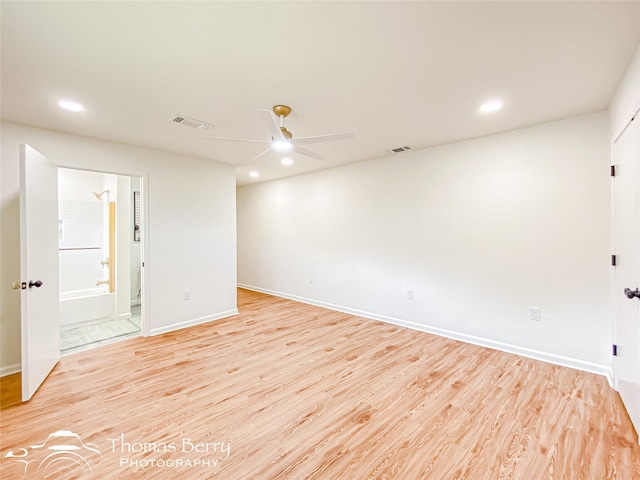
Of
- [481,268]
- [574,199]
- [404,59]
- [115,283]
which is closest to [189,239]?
[115,283]

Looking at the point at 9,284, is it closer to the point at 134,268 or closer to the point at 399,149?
the point at 134,268

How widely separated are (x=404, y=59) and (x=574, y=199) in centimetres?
231

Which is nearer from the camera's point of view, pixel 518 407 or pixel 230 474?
pixel 230 474

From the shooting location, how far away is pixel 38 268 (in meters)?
2.53

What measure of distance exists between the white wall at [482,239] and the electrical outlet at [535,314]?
43 mm

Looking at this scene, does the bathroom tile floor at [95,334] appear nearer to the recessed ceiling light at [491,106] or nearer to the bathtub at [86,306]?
the bathtub at [86,306]

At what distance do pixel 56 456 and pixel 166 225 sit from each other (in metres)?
2.72

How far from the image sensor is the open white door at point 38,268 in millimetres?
2293

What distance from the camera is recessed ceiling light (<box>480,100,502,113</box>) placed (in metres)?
2.46

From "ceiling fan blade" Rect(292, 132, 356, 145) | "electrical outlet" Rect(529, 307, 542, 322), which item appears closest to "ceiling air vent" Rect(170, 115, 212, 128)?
"ceiling fan blade" Rect(292, 132, 356, 145)

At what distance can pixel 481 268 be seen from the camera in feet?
11.0

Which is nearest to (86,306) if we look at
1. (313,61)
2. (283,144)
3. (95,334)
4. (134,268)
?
(95,334)

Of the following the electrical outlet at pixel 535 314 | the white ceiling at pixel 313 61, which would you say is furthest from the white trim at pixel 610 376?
the white ceiling at pixel 313 61

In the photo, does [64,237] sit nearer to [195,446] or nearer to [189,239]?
[189,239]
